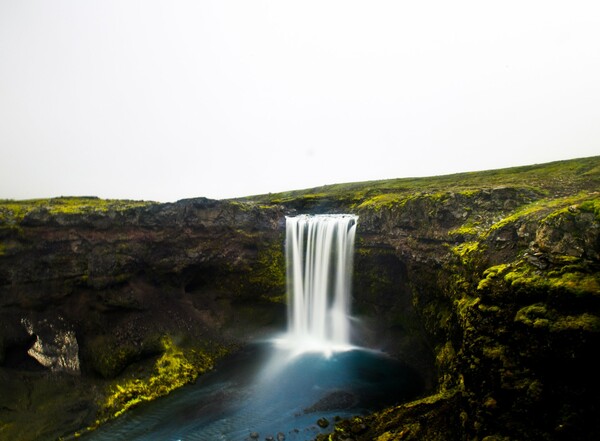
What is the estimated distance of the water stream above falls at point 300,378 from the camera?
1895 cm

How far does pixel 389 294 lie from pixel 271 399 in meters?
14.0

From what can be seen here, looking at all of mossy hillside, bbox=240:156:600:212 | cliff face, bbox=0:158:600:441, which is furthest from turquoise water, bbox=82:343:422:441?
mossy hillside, bbox=240:156:600:212

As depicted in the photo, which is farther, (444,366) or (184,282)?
(184,282)

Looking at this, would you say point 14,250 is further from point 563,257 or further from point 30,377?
point 563,257

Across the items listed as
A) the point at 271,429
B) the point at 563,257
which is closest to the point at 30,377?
the point at 271,429

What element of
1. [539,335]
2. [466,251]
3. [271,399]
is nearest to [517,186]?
[466,251]

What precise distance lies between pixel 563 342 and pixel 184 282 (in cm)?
2838

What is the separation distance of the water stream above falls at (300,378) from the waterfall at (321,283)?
0.31 feet

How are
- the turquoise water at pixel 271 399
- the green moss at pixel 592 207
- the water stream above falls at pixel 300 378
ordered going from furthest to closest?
1. the water stream above falls at pixel 300 378
2. the turquoise water at pixel 271 399
3. the green moss at pixel 592 207

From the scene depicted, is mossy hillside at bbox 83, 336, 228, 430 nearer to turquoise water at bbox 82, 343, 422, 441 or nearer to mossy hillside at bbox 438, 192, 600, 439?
turquoise water at bbox 82, 343, 422, 441

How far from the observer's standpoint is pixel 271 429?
60.5 feet

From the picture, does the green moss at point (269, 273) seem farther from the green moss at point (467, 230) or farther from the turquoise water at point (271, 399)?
the green moss at point (467, 230)

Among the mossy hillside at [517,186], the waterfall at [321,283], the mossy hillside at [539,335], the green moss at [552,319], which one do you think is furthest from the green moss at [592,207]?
the waterfall at [321,283]

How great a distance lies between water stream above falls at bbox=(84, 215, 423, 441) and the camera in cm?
1895
